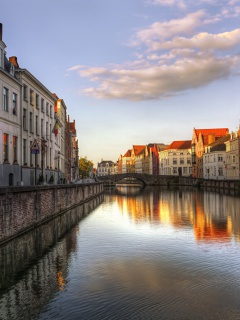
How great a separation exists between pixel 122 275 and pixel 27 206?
10711 millimetres

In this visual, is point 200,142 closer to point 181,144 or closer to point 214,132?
point 214,132

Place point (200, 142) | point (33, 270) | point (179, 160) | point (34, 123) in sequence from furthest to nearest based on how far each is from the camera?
point (179, 160) < point (200, 142) < point (34, 123) < point (33, 270)

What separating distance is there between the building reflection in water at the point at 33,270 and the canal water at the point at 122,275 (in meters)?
0.03

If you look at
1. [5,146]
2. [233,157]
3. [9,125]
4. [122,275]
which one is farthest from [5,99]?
[233,157]

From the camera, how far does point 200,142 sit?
121125 mm

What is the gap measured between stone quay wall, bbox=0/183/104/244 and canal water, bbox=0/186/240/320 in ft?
2.46

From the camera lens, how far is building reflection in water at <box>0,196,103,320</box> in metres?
10.5

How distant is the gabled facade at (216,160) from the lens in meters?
99.8

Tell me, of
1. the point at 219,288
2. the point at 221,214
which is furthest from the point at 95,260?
the point at 221,214

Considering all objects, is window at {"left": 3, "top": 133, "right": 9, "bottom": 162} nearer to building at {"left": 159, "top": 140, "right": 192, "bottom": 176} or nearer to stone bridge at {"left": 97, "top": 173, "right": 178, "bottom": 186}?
stone bridge at {"left": 97, "top": 173, "right": 178, "bottom": 186}

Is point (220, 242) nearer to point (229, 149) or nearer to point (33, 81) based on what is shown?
point (33, 81)

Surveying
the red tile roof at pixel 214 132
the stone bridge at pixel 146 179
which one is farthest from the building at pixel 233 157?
the red tile roof at pixel 214 132

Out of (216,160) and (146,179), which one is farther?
(146,179)

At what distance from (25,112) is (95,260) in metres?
27.0
